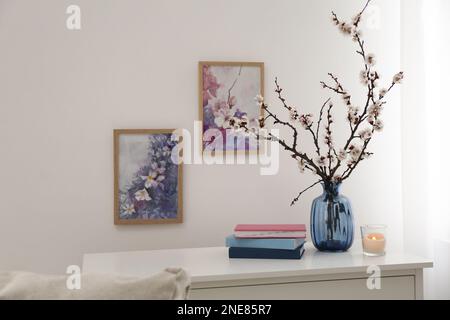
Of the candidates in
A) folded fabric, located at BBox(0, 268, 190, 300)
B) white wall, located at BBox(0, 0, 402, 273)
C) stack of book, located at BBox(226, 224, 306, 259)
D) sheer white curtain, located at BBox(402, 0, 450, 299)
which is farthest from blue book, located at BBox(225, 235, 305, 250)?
folded fabric, located at BBox(0, 268, 190, 300)

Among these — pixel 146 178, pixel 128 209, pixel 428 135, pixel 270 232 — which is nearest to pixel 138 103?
pixel 146 178

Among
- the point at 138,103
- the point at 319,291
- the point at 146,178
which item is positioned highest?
the point at 138,103

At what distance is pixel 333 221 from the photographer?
2010mm

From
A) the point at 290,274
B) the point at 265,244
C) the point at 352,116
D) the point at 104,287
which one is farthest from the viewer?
the point at 352,116

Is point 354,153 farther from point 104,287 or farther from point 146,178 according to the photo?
point 104,287

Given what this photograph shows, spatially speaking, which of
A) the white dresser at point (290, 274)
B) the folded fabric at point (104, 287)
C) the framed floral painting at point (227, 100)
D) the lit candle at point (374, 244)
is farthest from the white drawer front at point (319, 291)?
the folded fabric at point (104, 287)

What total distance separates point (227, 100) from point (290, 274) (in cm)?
79

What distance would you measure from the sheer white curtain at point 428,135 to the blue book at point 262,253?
0.61m

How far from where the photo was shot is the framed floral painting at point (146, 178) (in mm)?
2199

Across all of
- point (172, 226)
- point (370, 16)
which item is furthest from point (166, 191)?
point (370, 16)
